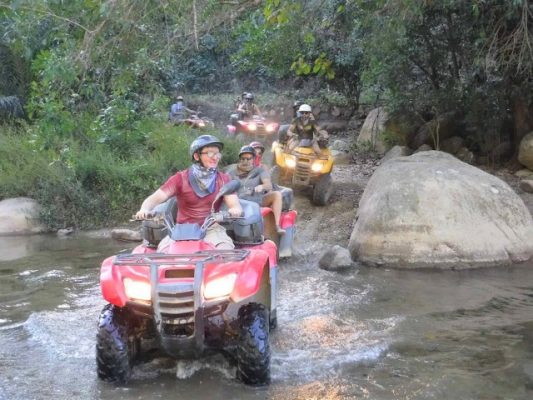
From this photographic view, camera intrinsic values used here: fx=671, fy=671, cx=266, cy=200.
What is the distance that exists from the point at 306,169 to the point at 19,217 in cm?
500

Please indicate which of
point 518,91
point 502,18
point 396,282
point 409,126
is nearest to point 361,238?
point 396,282

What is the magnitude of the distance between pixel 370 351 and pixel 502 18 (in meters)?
6.90

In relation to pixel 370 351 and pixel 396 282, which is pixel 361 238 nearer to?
pixel 396 282

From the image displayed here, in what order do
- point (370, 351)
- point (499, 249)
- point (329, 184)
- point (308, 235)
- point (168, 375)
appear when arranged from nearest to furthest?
point (168, 375), point (370, 351), point (499, 249), point (308, 235), point (329, 184)

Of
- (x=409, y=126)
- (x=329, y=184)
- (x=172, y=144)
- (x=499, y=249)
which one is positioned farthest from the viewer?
(x=409, y=126)

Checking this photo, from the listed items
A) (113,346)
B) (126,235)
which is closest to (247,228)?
(113,346)

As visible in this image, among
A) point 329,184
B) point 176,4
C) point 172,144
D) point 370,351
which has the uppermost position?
point 176,4

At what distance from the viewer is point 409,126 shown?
1438cm

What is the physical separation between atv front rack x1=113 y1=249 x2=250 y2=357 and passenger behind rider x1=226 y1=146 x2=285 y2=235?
3.82m

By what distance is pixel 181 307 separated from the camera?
4.13 metres

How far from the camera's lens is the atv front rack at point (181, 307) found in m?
4.12

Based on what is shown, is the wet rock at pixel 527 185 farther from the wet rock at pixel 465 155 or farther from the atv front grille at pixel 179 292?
the atv front grille at pixel 179 292

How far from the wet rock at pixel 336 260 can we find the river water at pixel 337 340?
0.14m

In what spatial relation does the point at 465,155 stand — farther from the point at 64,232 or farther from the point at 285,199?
the point at 64,232
